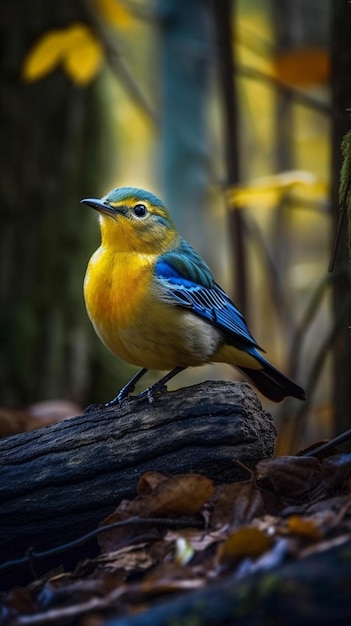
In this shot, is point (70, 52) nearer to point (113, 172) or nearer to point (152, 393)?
point (113, 172)

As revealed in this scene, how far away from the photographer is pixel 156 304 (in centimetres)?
408

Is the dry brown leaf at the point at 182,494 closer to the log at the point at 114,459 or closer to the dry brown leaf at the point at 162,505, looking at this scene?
the dry brown leaf at the point at 162,505

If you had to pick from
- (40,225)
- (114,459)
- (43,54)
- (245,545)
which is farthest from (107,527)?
(40,225)

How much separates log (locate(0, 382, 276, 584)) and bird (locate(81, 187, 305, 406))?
314 mm

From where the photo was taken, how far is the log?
3182 millimetres

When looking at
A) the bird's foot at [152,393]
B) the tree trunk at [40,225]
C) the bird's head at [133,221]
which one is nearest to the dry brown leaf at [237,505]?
the bird's foot at [152,393]

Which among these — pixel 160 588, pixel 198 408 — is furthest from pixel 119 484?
pixel 160 588

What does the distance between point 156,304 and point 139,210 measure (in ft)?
2.63

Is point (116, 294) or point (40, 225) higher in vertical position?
point (40, 225)

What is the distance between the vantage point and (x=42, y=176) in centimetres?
711

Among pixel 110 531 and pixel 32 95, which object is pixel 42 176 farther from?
pixel 110 531

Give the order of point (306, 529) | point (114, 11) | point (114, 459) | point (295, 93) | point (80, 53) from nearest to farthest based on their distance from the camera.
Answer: point (306, 529) → point (114, 459) → point (80, 53) → point (295, 93) → point (114, 11)

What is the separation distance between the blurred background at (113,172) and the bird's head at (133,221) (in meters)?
0.44

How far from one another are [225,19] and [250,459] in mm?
3410
